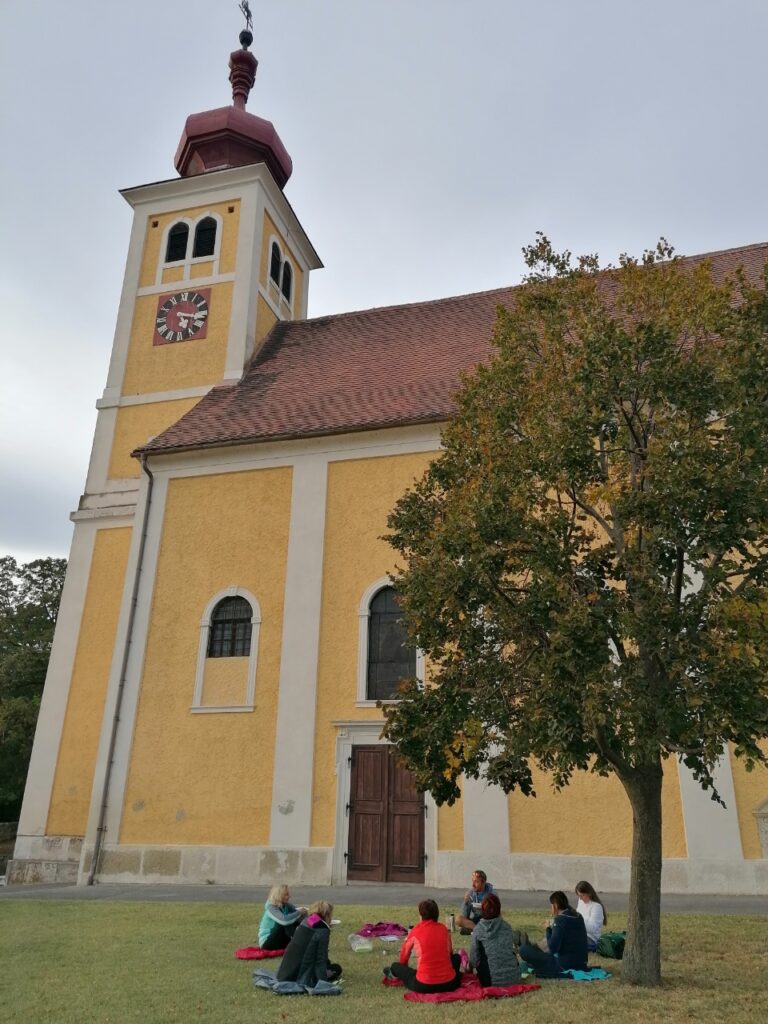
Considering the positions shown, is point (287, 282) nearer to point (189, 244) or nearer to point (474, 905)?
point (189, 244)

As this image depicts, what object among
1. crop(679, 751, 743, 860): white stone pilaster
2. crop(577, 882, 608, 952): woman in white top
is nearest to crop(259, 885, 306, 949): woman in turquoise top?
crop(577, 882, 608, 952): woman in white top

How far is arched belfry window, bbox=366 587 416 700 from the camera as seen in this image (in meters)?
14.7

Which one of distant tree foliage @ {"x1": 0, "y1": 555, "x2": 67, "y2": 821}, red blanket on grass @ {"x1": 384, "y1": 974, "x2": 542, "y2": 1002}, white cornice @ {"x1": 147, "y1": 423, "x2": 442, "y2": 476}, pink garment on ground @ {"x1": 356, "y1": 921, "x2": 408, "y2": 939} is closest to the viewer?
red blanket on grass @ {"x1": 384, "y1": 974, "x2": 542, "y2": 1002}

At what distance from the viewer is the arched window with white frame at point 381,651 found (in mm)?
14633

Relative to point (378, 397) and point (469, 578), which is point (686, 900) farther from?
point (378, 397)

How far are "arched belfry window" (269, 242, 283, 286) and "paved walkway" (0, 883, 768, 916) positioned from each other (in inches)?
641

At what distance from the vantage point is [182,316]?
21.5 meters

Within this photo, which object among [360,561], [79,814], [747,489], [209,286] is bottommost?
[79,814]

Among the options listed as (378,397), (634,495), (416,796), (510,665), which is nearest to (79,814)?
(416,796)

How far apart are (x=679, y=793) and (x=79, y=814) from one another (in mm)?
11484

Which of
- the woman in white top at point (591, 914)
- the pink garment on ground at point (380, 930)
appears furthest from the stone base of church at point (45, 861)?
the woman in white top at point (591, 914)

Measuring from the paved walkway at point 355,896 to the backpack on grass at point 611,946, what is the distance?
9.32 ft

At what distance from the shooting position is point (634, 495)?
641 cm

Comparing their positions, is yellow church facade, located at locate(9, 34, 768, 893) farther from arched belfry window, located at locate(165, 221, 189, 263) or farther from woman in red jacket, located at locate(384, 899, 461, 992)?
woman in red jacket, located at locate(384, 899, 461, 992)
